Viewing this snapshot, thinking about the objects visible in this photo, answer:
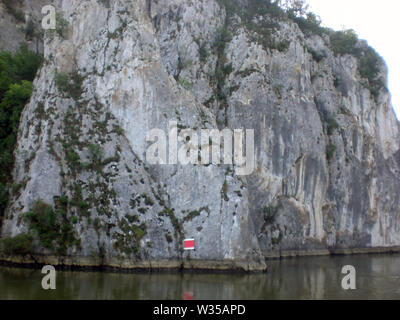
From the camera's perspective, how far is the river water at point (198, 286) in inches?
906

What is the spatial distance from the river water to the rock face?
3.06 m

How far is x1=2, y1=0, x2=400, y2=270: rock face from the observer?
34.4m

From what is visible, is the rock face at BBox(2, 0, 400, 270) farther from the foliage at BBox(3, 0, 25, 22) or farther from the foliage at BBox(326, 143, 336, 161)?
the foliage at BBox(3, 0, 25, 22)

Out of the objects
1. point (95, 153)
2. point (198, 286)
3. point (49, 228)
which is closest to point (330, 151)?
point (95, 153)

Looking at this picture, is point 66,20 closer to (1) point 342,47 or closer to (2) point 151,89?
(2) point 151,89

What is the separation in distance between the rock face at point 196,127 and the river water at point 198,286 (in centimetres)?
306

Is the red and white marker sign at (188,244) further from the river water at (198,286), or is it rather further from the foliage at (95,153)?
the foliage at (95,153)

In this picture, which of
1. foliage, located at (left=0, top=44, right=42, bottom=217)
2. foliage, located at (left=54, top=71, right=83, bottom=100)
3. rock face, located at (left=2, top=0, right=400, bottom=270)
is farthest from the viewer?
foliage, located at (left=54, top=71, right=83, bottom=100)

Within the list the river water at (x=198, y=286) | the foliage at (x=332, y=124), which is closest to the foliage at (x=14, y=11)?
the river water at (x=198, y=286)

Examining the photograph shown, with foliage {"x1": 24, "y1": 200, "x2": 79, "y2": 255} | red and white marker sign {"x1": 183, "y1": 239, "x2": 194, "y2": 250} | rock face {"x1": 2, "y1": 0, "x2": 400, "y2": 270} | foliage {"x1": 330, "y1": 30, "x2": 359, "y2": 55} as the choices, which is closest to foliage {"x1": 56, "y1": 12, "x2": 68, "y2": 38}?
rock face {"x1": 2, "y1": 0, "x2": 400, "y2": 270}

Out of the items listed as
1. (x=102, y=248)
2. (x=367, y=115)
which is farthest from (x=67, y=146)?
(x=367, y=115)

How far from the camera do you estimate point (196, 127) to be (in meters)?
39.7

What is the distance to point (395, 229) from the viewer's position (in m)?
62.5
